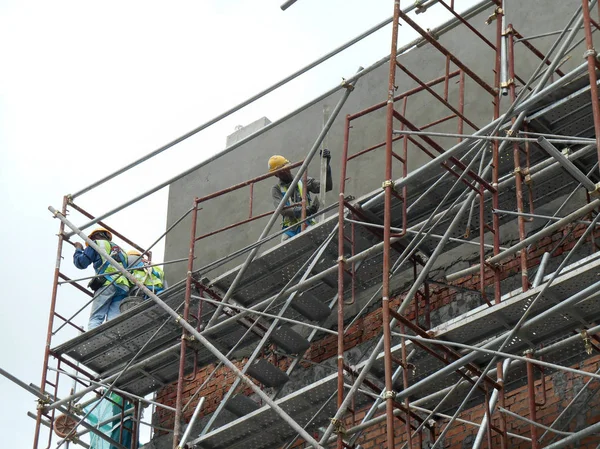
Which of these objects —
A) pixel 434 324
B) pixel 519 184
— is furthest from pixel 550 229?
pixel 434 324

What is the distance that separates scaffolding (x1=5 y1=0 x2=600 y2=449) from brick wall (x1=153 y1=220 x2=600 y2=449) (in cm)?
4

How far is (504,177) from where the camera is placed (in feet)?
41.4

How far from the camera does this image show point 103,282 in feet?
55.8

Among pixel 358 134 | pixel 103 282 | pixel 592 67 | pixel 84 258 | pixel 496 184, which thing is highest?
pixel 358 134

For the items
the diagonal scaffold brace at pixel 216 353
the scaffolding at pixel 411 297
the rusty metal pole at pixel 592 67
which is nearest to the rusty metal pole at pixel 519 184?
the scaffolding at pixel 411 297

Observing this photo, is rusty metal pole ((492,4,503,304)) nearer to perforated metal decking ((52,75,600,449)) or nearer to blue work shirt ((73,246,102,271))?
perforated metal decking ((52,75,600,449))

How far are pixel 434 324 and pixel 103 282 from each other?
472cm

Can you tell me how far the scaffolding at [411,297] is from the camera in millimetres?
11094

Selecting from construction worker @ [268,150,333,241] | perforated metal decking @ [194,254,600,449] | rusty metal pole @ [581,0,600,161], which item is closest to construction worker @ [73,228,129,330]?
construction worker @ [268,150,333,241]

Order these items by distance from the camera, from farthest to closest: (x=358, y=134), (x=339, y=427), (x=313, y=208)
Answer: (x=358, y=134) < (x=313, y=208) < (x=339, y=427)

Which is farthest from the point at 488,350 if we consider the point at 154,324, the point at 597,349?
the point at 154,324

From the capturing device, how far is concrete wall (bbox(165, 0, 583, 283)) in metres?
15.3

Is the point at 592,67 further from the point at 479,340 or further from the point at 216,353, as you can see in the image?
the point at 216,353

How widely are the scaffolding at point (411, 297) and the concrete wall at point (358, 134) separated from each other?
196mm
